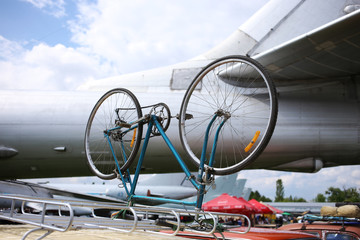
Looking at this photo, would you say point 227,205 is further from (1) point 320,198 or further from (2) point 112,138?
(1) point 320,198

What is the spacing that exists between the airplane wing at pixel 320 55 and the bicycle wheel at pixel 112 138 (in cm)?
262

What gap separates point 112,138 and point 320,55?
12.4 feet

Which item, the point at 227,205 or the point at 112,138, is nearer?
the point at 112,138

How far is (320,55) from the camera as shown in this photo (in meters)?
6.03

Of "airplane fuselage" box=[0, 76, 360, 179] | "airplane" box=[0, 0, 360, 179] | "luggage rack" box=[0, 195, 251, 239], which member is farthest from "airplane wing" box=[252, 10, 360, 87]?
"luggage rack" box=[0, 195, 251, 239]

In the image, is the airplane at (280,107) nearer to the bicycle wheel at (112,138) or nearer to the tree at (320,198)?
the bicycle wheel at (112,138)

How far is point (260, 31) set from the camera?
777 cm

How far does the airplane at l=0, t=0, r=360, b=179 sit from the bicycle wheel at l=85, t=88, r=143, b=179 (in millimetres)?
566

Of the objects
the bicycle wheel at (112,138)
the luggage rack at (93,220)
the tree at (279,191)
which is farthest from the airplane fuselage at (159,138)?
the tree at (279,191)

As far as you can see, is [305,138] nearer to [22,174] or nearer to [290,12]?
[290,12]

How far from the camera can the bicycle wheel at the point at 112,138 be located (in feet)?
13.8

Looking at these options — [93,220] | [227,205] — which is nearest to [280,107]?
[93,220]

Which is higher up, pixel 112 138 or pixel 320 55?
pixel 320 55

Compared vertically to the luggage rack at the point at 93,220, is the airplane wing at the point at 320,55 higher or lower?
higher
